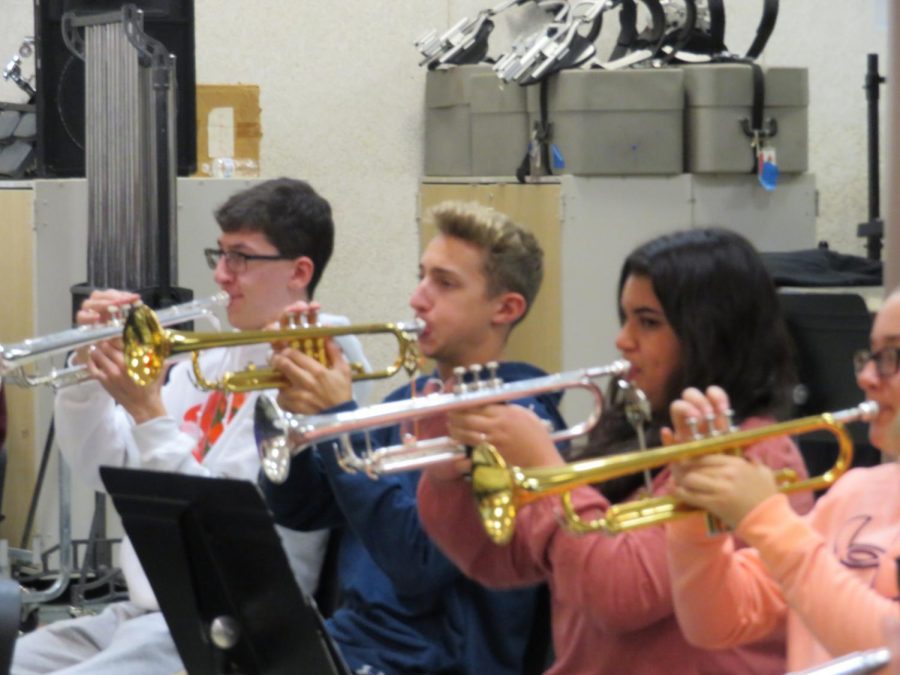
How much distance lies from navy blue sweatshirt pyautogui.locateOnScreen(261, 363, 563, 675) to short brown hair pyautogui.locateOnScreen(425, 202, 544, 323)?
187 mm

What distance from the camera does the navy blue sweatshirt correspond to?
8.61ft

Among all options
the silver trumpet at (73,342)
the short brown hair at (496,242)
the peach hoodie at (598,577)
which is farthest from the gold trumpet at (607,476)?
the silver trumpet at (73,342)

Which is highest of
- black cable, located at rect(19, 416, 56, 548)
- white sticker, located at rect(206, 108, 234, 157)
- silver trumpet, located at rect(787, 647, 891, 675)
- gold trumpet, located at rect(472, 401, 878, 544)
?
white sticker, located at rect(206, 108, 234, 157)

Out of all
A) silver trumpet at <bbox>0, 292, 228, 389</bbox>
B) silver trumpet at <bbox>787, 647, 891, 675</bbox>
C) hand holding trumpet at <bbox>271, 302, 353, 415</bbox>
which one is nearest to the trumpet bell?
silver trumpet at <bbox>0, 292, 228, 389</bbox>

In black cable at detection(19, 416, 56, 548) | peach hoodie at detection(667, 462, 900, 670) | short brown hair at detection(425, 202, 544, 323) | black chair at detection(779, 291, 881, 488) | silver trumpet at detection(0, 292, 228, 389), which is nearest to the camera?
peach hoodie at detection(667, 462, 900, 670)

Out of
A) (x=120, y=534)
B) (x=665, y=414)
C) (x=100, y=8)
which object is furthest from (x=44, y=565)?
(x=665, y=414)

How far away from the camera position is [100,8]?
4895 mm

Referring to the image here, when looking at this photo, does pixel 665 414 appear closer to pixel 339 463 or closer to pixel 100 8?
pixel 339 463

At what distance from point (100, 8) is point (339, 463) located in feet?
9.18

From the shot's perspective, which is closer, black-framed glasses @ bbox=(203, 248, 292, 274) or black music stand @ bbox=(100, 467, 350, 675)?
black music stand @ bbox=(100, 467, 350, 675)

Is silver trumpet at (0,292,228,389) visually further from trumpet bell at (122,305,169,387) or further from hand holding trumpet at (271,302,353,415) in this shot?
hand holding trumpet at (271,302,353,415)

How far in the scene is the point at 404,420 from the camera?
2.32m

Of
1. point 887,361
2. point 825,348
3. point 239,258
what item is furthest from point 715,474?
point 825,348

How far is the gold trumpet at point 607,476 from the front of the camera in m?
1.94
